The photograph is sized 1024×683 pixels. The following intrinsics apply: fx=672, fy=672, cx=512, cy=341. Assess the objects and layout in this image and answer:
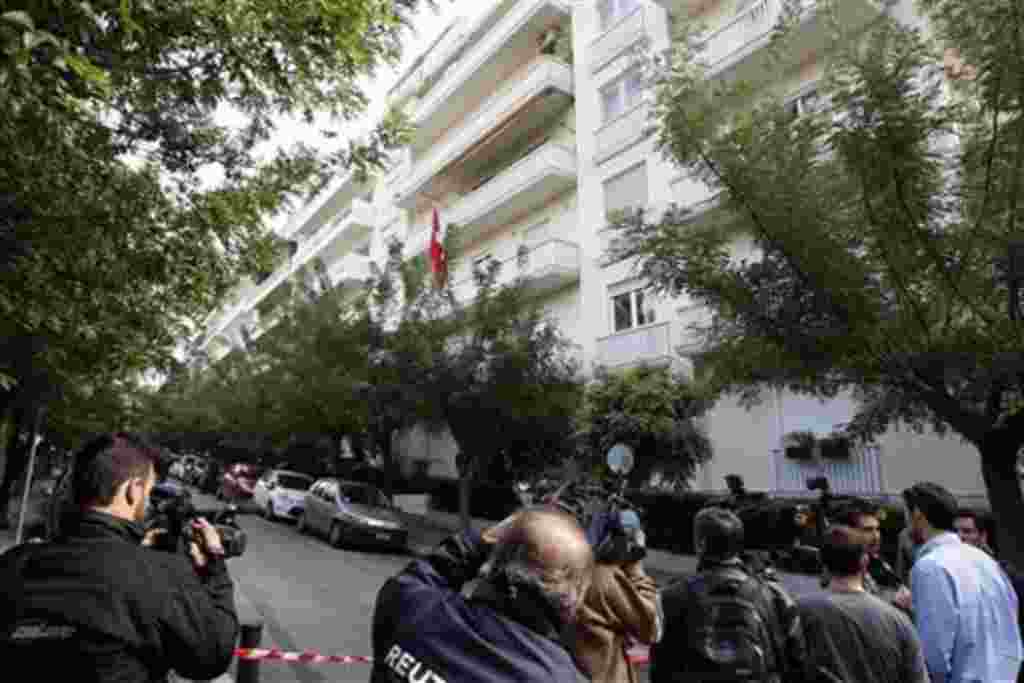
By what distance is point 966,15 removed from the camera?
604 cm

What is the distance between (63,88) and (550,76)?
1854 cm

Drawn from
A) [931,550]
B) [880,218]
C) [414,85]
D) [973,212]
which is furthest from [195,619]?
[414,85]

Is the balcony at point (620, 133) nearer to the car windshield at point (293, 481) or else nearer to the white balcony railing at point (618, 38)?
the white balcony railing at point (618, 38)

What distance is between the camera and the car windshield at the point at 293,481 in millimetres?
20297

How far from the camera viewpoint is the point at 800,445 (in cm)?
1295

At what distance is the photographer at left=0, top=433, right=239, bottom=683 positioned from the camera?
178cm

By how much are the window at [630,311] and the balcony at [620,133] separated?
3978mm

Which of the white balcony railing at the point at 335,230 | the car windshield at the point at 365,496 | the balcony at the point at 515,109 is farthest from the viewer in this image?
the white balcony railing at the point at 335,230

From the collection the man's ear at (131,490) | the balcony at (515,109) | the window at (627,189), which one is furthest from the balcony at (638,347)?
the man's ear at (131,490)

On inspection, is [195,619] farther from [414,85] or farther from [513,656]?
[414,85]

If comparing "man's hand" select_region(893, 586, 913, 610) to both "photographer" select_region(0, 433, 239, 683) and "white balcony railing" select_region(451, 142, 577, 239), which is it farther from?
"white balcony railing" select_region(451, 142, 577, 239)

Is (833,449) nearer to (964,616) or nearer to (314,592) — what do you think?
(314,592)

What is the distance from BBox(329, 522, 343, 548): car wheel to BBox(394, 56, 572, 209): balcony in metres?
14.0

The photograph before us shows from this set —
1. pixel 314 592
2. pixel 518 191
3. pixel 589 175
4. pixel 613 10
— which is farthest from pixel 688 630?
pixel 613 10
